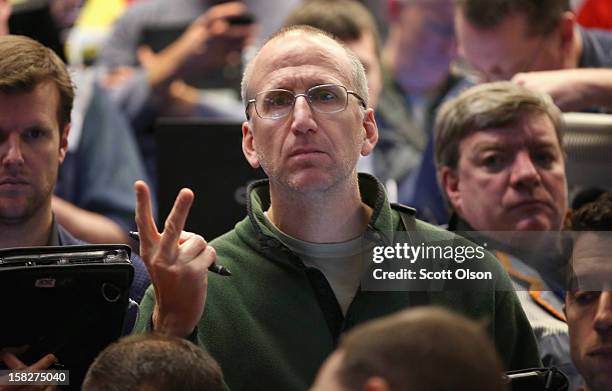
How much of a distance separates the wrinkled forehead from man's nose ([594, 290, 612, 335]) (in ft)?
2.64

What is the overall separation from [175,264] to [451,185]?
1.41m

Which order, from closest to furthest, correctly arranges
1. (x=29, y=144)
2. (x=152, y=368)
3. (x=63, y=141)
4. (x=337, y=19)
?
(x=152, y=368) < (x=29, y=144) < (x=63, y=141) < (x=337, y=19)

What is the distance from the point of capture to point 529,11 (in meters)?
4.21

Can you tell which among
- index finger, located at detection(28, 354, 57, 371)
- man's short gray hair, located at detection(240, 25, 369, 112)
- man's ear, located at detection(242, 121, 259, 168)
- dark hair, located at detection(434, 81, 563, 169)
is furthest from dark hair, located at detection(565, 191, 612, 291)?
index finger, located at detection(28, 354, 57, 371)

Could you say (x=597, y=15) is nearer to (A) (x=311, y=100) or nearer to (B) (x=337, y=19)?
(B) (x=337, y=19)

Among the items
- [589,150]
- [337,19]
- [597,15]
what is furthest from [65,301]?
[597,15]

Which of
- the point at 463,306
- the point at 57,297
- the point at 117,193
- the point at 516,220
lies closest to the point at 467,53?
the point at 516,220

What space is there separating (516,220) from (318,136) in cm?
89

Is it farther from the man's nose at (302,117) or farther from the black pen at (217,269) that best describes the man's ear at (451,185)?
the black pen at (217,269)

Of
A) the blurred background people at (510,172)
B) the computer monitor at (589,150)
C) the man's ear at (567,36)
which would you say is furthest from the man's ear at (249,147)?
the man's ear at (567,36)

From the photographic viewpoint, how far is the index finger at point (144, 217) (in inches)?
103

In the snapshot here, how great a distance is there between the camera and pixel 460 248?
9.94ft

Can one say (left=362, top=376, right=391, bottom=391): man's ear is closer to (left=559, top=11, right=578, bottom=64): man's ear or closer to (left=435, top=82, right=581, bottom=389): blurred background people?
(left=435, top=82, right=581, bottom=389): blurred background people

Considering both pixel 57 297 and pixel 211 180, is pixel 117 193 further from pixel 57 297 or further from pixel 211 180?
pixel 57 297
